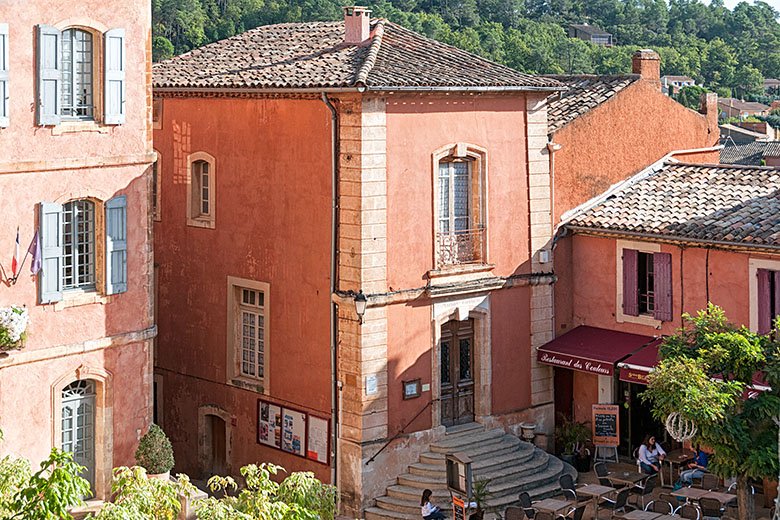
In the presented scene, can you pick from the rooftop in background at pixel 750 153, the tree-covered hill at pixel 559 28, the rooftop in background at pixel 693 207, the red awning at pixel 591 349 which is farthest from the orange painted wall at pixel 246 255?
the rooftop in background at pixel 750 153

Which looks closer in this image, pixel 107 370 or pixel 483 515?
pixel 107 370

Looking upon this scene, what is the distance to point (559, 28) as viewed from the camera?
84938 mm

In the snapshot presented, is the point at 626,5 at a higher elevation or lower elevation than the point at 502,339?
higher

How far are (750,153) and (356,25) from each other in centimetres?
4874

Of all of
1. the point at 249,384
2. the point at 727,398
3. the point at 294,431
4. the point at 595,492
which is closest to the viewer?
the point at 727,398

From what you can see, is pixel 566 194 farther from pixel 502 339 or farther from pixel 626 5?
pixel 626 5

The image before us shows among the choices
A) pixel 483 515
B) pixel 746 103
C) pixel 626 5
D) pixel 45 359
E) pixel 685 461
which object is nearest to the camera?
pixel 45 359

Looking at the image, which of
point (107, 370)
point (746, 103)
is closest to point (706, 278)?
point (107, 370)

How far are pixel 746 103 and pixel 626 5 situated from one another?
49.2 feet

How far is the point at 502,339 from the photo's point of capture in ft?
78.4

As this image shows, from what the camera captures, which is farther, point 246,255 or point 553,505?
point 246,255

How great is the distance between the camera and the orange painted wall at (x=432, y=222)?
2202 centimetres

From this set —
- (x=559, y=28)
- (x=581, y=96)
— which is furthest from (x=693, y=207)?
(x=559, y=28)

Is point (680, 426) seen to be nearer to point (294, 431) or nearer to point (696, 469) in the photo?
point (696, 469)
